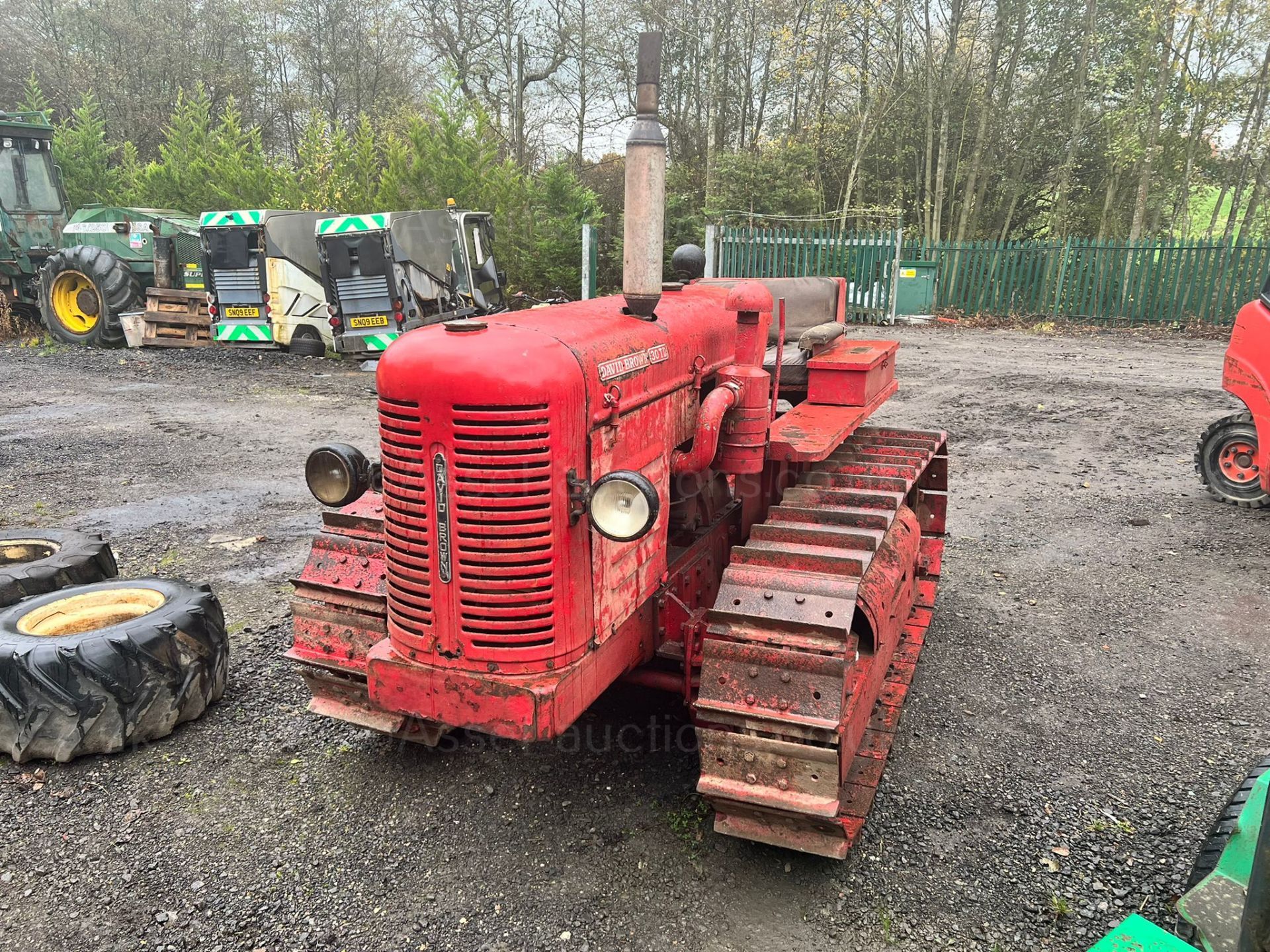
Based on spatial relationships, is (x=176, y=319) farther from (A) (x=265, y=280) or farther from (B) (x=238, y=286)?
(A) (x=265, y=280)

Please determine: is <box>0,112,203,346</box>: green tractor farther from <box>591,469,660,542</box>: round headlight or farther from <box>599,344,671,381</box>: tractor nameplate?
<box>591,469,660,542</box>: round headlight

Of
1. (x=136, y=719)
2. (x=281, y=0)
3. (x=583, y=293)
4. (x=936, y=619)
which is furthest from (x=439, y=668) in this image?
(x=281, y=0)

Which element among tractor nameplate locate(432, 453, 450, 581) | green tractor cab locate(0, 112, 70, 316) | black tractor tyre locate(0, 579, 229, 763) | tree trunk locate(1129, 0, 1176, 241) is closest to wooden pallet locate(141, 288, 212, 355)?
green tractor cab locate(0, 112, 70, 316)

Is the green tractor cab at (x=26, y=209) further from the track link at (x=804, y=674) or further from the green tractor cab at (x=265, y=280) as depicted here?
the track link at (x=804, y=674)

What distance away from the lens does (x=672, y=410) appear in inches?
130

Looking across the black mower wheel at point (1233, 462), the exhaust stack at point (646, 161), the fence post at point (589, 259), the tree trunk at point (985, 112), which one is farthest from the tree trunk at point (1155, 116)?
the exhaust stack at point (646, 161)

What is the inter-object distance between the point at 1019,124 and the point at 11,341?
22.0m

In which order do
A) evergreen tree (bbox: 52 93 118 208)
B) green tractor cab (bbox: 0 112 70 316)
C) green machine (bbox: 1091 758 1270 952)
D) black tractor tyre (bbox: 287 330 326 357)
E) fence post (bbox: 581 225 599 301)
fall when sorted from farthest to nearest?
evergreen tree (bbox: 52 93 118 208) → fence post (bbox: 581 225 599 301) → green tractor cab (bbox: 0 112 70 316) → black tractor tyre (bbox: 287 330 326 357) → green machine (bbox: 1091 758 1270 952)

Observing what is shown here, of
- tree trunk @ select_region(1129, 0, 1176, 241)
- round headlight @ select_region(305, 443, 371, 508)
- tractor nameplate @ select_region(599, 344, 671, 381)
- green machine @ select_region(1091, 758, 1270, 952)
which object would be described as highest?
tree trunk @ select_region(1129, 0, 1176, 241)

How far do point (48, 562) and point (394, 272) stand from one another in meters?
8.44

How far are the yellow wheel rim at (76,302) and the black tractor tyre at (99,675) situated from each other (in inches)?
465

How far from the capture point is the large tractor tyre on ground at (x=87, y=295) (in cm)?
1344

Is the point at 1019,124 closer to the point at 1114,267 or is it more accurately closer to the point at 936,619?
the point at 1114,267

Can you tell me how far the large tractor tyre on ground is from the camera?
1344 centimetres
